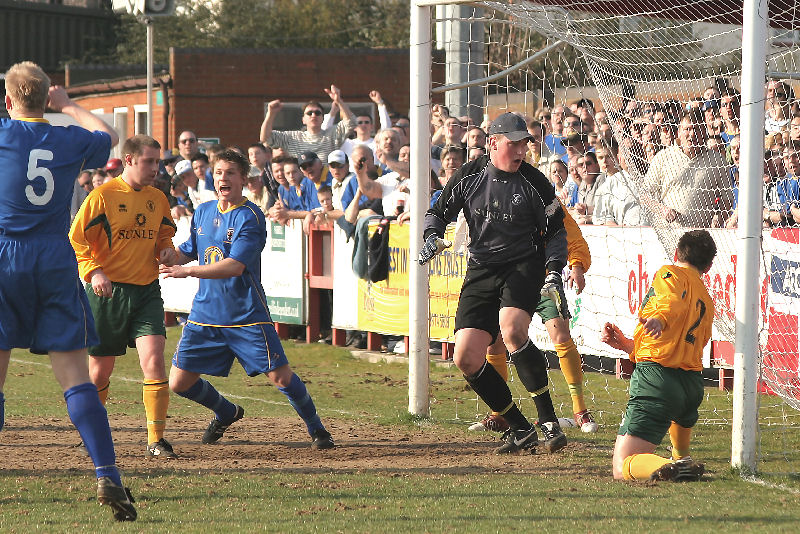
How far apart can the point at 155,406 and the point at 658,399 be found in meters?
3.18

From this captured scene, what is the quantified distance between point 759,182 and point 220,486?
135 inches

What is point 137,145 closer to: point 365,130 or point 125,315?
point 125,315

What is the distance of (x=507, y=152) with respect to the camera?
7898 mm

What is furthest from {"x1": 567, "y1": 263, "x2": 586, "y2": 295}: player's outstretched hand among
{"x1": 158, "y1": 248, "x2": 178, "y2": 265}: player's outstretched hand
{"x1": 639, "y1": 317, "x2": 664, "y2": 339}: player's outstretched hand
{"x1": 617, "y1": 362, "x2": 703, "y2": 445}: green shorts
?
{"x1": 158, "y1": 248, "x2": 178, "y2": 265}: player's outstretched hand

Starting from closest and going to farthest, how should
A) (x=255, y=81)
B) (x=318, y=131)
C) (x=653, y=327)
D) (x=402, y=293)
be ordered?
(x=653, y=327) < (x=402, y=293) < (x=318, y=131) < (x=255, y=81)

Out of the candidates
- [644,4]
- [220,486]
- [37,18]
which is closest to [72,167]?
[220,486]

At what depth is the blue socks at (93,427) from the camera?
6016 mm

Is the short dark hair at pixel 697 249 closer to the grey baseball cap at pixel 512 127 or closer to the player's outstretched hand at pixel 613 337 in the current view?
the player's outstretched hand at pixel 613 337

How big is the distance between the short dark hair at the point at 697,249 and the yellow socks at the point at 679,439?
2.96ft

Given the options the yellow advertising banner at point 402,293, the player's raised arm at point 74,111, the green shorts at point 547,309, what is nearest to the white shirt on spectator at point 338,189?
the yellow advertising banner at point 402,293

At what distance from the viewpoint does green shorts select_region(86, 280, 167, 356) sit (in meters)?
7.98

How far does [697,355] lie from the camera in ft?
22.9

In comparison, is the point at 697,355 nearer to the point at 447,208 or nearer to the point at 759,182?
the point at 759,182

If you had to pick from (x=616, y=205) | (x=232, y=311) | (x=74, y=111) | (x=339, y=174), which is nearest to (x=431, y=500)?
(x=232, y=311)
